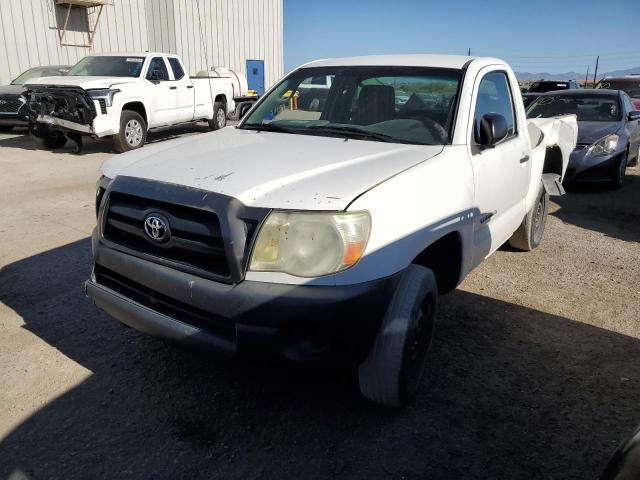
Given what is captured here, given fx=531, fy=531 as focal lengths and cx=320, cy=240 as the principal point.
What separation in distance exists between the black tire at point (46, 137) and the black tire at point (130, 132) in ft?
4.06

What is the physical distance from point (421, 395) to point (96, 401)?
170cm

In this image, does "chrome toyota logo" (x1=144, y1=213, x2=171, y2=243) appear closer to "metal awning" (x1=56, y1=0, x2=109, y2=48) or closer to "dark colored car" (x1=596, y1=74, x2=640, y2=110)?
"dark colored car" (x1=596, y1=74, x2=640, y2=110)

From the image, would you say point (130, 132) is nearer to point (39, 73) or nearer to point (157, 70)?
point (157, 70)

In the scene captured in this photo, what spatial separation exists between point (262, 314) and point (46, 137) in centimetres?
1078

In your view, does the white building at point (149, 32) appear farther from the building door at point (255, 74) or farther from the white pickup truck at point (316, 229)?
the white pickup truck at point (316, 229)

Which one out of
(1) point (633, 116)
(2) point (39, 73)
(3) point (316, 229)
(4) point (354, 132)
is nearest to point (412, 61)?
(4) point (354, 132)

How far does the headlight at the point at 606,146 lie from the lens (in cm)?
792

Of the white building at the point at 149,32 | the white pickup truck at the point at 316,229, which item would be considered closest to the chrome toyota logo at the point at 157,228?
the white pickup truck at the point at 316,229

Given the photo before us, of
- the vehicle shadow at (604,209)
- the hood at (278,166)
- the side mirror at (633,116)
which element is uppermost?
the hood at (278,166)

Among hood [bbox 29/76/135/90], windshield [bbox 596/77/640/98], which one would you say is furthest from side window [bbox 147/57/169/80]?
windshield [bbox 596/77/640/98]

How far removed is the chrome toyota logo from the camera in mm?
2404

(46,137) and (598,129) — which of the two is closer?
(598,129)

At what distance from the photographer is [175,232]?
2.39 meters

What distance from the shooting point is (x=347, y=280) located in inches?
85.7
